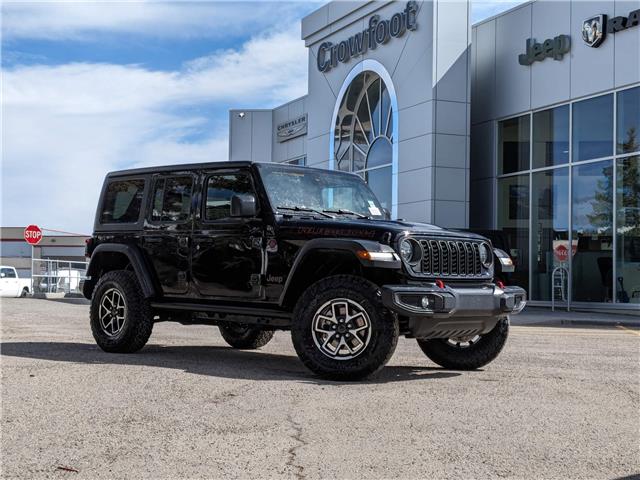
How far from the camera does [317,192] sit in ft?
28.7

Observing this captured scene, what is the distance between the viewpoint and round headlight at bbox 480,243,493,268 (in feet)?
26.4

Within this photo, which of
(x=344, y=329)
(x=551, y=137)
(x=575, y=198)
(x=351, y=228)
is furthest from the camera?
(x=551, y=137)

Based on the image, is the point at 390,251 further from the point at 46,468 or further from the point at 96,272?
the point at 96,272

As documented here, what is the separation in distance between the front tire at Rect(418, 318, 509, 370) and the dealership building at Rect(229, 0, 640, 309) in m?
13.7

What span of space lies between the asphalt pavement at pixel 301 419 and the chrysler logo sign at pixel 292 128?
1149 inches

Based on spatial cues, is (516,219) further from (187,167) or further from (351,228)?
(351,228)

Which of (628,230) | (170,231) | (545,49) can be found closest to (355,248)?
(170,231)

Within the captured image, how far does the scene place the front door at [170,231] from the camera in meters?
8.90

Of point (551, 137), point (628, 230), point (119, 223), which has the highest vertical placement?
point (551, 137)

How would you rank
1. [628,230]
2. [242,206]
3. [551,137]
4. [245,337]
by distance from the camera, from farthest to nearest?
[551,137]
[628,230]
[245,337]
[242,206]

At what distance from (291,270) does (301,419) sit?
7.84ft

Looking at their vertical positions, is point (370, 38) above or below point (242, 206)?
above

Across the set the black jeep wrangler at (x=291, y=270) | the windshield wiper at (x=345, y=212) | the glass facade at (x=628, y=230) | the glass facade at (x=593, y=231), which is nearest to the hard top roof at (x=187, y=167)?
the black jeep wrangler at (x=291, y=270)

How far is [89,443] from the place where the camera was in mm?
4812
